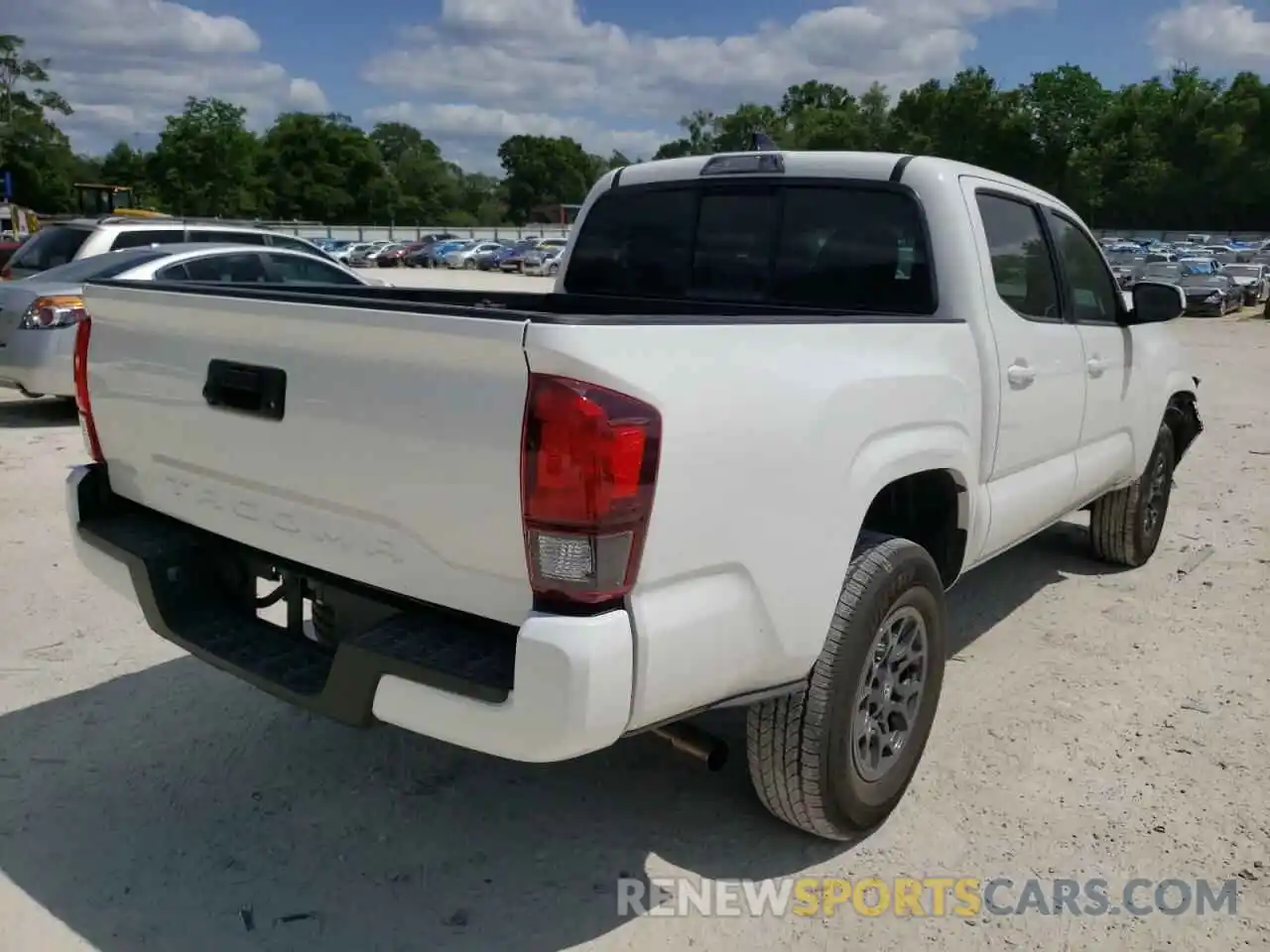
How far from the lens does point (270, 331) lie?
267 centimetres

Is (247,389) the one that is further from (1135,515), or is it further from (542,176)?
(542,176)

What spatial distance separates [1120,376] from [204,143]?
93.5m

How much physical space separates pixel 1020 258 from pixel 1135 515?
7.41 ft

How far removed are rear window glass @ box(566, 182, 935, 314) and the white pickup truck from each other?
0.04 feet

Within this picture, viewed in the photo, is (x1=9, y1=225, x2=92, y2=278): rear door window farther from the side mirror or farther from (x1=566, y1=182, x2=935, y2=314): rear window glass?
the side mirror

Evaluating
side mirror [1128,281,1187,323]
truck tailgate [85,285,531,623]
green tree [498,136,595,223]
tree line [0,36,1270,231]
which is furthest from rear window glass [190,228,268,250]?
green tree [498,136,595,223]

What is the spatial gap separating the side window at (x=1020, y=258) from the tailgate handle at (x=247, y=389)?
2482mm

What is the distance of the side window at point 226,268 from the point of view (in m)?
9.12

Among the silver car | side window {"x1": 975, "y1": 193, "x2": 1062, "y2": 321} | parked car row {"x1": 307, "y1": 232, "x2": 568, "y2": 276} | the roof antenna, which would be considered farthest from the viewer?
parked car row {"x1": 307, "y1": 232, "x2": 568, "y2": 276}

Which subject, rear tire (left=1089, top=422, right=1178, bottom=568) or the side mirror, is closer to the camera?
the side mirror

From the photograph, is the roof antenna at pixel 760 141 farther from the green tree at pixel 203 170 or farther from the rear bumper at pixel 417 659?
the green tree at pixel 203 170

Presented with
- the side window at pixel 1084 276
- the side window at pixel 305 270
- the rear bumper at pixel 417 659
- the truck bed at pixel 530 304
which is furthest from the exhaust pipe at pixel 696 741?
the side window at pixel 305 270

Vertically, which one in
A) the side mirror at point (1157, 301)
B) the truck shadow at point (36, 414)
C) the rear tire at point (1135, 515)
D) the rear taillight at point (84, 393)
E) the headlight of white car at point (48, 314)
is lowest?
the truck shadow at point (36, 414)

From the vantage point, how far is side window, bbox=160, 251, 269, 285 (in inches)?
359
